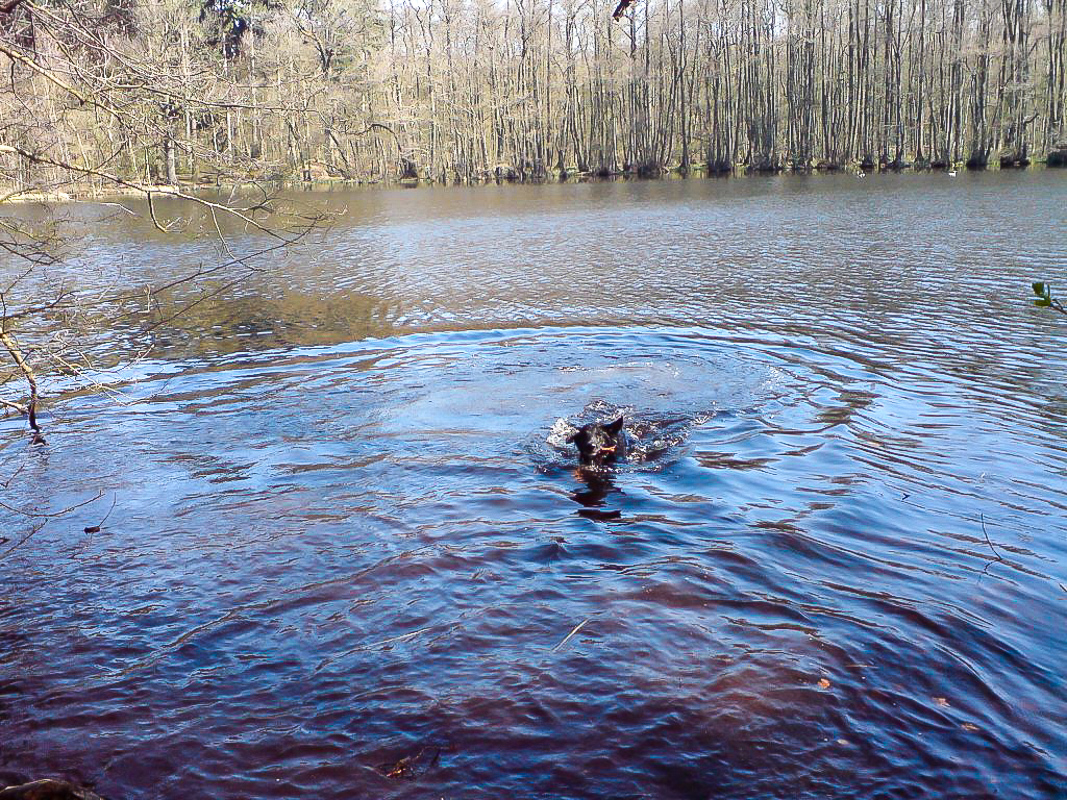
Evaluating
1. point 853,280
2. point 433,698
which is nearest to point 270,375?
point 433,698

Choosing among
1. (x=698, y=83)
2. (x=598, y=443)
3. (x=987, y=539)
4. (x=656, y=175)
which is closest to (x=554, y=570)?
(x=598, y=443)

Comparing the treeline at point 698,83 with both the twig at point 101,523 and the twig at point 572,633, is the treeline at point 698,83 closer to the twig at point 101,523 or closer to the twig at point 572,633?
the twig at point 101,523

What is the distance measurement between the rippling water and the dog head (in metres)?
0.22

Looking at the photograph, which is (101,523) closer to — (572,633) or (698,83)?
(572,633)

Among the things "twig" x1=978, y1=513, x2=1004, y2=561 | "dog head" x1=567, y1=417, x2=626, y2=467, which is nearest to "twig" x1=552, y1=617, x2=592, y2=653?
"dog head" x1=567, y1=417, x2=626, y2=467

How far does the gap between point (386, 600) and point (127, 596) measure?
1.75 m

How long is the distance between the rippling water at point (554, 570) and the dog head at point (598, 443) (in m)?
0.22

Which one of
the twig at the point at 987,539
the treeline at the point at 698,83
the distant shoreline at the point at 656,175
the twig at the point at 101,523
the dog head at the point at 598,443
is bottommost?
the twig at the point at 987,539

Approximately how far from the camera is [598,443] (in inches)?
307

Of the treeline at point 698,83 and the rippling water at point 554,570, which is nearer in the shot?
the rippling water at point 554,570

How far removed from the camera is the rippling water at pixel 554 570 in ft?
12.6

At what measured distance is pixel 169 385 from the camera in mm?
11273

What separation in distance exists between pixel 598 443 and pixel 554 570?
232cm

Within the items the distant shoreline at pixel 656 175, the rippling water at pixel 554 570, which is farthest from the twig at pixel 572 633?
the distant shoreline at pixel 656 175
